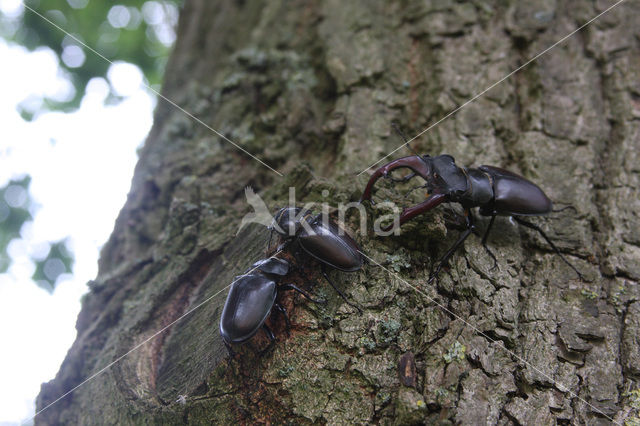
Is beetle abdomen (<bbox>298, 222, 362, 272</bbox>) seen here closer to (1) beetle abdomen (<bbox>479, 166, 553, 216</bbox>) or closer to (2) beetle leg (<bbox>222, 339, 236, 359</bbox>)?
(2) beetle leg (<bbox>222, 339, 236, 359</bbox>)

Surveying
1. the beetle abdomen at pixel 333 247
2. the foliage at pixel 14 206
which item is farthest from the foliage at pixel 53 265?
the beetle abdomen at pixel 333 247

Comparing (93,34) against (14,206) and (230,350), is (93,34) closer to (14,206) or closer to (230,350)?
(14,206)

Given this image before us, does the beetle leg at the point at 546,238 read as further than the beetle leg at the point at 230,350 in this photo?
Yes

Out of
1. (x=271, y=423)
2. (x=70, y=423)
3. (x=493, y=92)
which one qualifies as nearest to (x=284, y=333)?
(x=271, y=423)

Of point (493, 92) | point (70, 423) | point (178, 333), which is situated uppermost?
point (493, 92)

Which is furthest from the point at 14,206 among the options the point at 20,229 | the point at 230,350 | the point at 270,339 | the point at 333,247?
the point at 333,247

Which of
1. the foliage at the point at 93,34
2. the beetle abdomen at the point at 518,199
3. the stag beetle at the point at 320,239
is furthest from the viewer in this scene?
the foliage at the point at 93,34

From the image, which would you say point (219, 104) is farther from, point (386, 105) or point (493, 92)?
point (493, 92)

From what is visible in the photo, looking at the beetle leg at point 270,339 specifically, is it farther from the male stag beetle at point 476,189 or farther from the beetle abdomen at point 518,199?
the beetle abdomen at point 518,199
